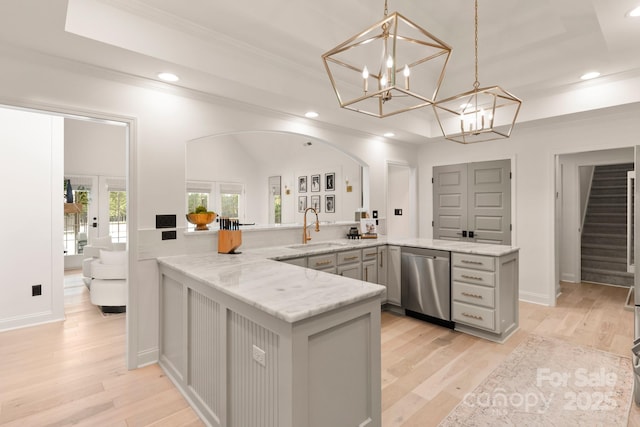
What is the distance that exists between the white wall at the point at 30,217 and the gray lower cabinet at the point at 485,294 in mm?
4561

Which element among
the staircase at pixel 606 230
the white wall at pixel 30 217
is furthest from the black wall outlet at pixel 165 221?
the staircase at pixel 606 230

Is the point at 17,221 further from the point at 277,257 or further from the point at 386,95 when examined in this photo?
the point at 386,95

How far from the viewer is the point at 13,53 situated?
2273mm

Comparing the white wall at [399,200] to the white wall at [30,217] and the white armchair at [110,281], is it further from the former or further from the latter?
the white wall at [30,217]

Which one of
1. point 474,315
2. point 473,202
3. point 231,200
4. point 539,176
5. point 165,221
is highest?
point 539,176

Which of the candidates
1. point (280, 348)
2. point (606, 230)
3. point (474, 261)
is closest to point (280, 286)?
point (280, 348)

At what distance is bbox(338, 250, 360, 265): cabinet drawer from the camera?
12.0 ft

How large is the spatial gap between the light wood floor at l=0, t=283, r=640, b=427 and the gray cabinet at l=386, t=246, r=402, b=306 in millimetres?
256

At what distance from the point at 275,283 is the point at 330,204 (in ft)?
16.3

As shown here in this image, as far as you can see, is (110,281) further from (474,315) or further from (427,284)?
(474,315)

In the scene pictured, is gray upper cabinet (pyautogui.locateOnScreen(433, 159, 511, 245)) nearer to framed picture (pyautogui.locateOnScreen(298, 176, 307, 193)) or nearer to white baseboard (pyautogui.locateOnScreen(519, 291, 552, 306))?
white baseboard (pyautogui.locateOnScreen(519, 291, 552, 306))

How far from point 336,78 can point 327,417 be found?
128 inches

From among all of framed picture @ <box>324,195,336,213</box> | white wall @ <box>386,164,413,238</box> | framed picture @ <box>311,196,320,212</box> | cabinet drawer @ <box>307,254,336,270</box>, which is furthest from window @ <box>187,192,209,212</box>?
cabinet drawer @ <box>307,254,336,270</box>

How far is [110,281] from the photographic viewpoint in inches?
165
